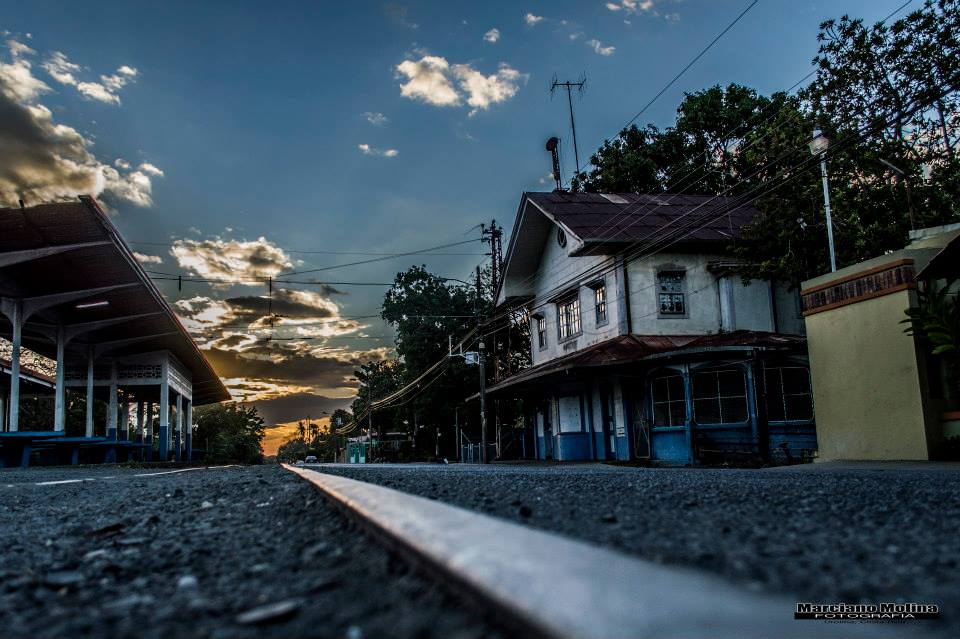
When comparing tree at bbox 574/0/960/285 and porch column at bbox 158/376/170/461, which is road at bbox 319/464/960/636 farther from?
porch column at bbox 158/376/170/461

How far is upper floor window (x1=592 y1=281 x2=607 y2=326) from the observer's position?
68.3 ft

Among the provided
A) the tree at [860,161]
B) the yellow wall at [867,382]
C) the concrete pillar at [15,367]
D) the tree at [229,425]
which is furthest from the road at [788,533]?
the tree at [229,425]

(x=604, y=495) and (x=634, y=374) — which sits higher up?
(x=634, y=374)

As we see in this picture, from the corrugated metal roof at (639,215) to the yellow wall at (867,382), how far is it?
733 centimetres

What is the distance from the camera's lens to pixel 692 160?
33.1 m

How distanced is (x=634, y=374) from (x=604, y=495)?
15578 mm

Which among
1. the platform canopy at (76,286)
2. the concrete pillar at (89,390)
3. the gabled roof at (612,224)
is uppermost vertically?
the gabled roof at (612,224)

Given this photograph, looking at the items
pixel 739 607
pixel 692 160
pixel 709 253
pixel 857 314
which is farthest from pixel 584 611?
pixel 692 160

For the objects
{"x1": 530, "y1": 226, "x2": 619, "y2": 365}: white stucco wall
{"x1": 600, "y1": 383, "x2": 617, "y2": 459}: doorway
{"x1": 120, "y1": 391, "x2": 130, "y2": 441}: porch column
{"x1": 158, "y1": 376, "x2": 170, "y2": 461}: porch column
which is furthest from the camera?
{"x1": 120, "y1": 391, "x2": 130, "y2": 441}: porch column

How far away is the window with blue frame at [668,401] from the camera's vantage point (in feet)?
60.2

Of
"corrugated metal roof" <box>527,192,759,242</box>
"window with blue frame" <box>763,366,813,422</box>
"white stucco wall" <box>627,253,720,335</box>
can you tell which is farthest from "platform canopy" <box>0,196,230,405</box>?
"window with blue frame" <box>763,366,813,422</box>

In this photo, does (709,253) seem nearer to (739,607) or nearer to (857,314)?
(857,314)

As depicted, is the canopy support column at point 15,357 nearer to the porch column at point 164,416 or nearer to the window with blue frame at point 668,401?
the porch column at point 164,416

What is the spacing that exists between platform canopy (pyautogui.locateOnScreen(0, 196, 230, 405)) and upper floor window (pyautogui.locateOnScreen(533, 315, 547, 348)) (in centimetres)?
1273
